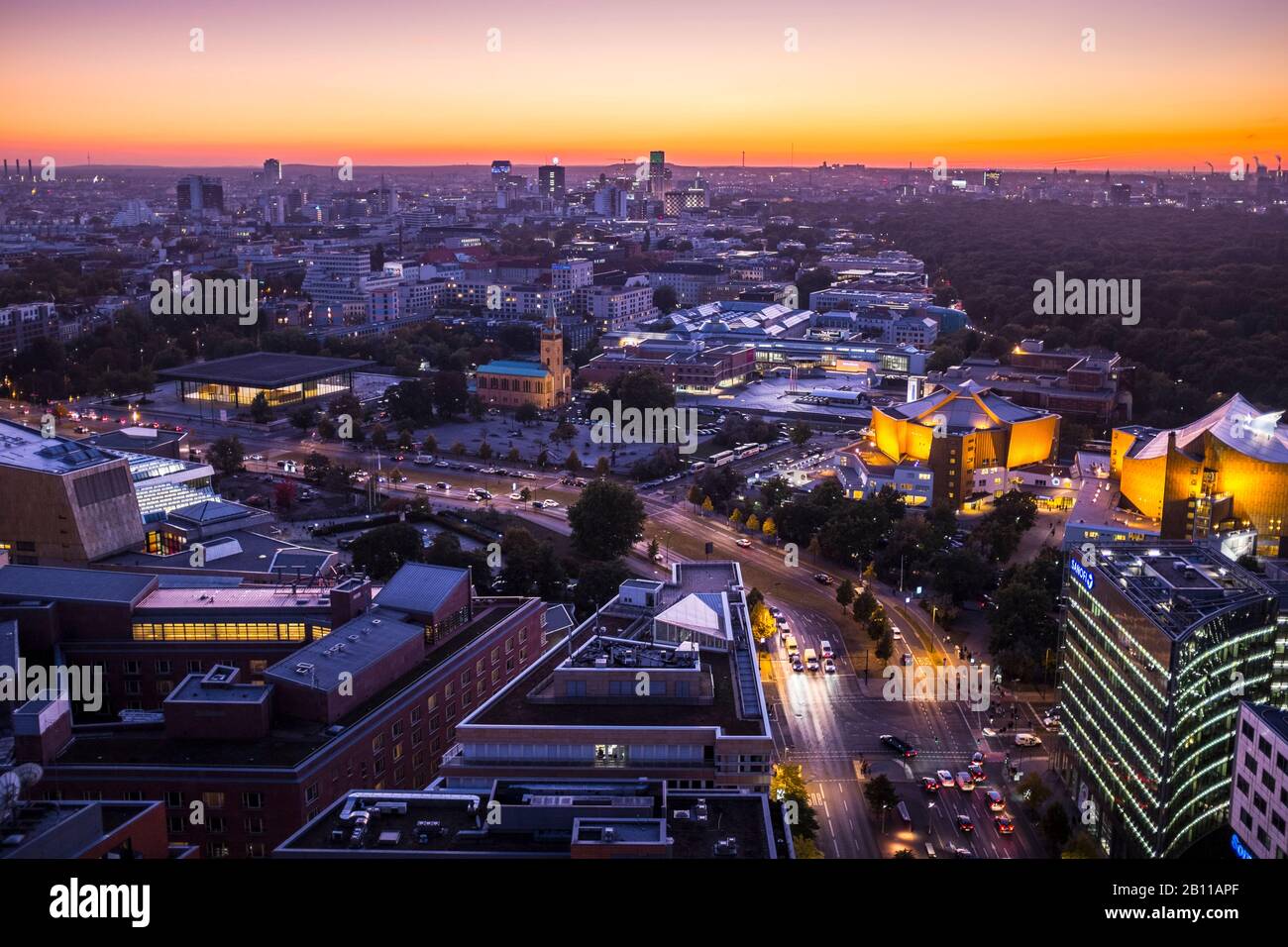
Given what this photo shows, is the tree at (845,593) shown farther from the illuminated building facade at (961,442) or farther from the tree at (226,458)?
the tree at (226,458)

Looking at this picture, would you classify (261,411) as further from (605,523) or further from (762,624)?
(762,624)

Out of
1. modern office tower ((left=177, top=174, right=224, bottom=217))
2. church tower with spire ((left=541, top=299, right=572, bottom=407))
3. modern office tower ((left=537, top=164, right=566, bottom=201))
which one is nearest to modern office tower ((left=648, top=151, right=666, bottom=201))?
modern office tower ((left=537, top=164, right=566, bottom=201))

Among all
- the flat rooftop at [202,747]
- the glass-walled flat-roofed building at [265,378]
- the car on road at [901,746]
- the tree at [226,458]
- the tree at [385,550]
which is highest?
the glass-walled flat-roofed building at [265,378]

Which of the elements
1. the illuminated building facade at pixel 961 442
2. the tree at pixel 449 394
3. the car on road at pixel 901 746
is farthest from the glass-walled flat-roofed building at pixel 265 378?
the car on road at pixel 901 746

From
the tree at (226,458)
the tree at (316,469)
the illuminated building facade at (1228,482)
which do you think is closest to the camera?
the illuminated building facade at (1228,482)

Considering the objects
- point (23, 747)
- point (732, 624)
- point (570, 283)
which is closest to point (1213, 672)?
point (732, 624)

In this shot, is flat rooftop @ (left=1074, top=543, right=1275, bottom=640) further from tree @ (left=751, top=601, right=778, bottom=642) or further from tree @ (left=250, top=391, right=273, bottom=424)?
tree @ (left=250, top=391, right=273, bottom=424)

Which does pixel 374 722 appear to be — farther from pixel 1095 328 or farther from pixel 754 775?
pixel 1095 328

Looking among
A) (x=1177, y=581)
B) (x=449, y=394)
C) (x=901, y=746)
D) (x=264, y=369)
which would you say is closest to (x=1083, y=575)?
(x=1177, y=581)
